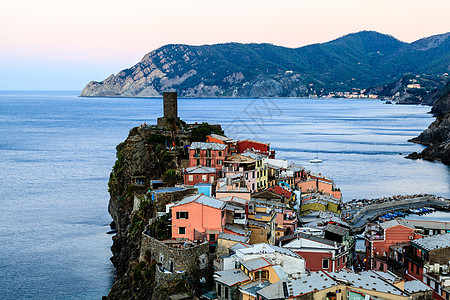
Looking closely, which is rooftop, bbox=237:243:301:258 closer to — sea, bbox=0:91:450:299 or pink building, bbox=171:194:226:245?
pink building, bbox=171:194:226:245

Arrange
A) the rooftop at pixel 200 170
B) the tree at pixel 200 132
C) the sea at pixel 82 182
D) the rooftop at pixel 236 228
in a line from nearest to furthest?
1. the rooftop at pixel 236 228
2. the rooftop at pixel 200 170
3. the sea at pixel 82 182
4. the tree at pixel 200 132

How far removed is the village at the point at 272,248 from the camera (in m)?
17.0

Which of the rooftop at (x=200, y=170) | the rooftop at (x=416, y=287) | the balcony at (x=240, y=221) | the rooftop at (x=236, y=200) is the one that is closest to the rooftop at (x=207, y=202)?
the balcony at (x=240, y=221)

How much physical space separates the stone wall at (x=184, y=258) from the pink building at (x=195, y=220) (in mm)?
1053

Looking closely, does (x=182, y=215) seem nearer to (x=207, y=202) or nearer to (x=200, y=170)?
(x=207, y=202)

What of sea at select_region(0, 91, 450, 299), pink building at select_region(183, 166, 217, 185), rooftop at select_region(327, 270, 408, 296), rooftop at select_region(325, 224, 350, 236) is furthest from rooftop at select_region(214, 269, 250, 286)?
pink building at select_region(183, 166, 217, 185)

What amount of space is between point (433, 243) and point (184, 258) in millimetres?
10690

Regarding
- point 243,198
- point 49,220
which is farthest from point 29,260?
point 243,198

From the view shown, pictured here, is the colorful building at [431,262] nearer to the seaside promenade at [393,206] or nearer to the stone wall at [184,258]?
the stone wall at [184,258]

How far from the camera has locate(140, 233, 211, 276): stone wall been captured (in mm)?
21172

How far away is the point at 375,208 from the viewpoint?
42188mm

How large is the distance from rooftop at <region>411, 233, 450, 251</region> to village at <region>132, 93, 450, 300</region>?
39 mm

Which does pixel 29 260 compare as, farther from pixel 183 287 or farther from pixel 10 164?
pixel 10 164

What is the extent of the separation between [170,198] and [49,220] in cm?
2167
